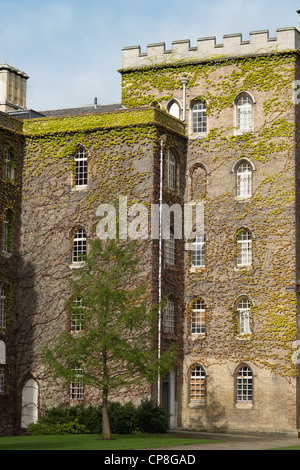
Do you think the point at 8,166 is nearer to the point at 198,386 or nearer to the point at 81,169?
the point at 81,169

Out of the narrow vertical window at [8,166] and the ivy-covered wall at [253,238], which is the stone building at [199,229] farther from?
the narrow vertical window at [8,166]

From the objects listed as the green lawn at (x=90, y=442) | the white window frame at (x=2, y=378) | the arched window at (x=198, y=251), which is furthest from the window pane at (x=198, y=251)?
the white window frame at (x=2, y=378)

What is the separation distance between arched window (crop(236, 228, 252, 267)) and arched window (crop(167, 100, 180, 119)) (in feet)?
23.0

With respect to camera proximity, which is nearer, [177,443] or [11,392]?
[177,443]

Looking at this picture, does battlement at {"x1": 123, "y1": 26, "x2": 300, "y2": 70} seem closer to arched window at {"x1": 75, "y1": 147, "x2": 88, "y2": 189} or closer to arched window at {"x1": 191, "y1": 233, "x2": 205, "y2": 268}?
arched window at {"x1": 75, "y1": 147, "x2": 88, "y2": 189}

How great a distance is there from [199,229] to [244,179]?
131 inches

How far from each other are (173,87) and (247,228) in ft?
27.4

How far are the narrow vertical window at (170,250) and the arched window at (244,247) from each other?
10.4 ft

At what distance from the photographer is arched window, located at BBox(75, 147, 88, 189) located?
151 ft

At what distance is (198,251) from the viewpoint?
47.1m

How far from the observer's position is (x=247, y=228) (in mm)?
46281

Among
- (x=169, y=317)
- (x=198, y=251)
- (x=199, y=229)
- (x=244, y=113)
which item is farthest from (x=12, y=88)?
(x=169, y=317)
